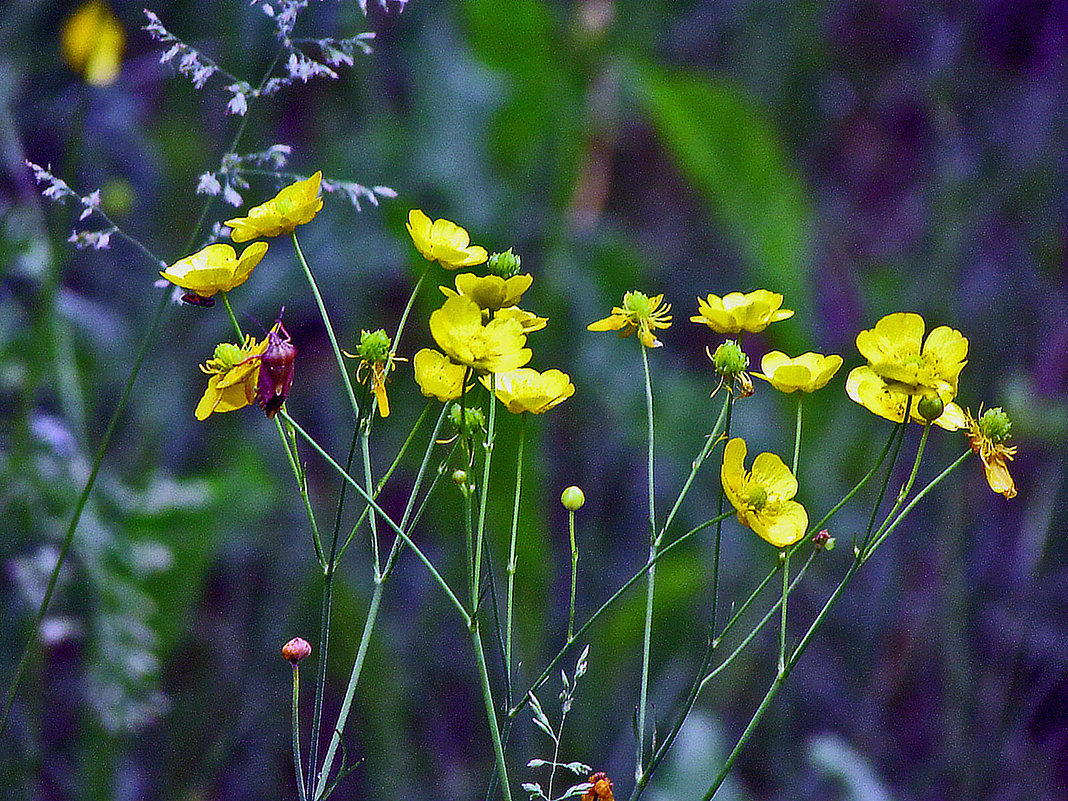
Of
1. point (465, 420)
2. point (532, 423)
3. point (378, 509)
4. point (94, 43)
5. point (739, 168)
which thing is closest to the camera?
point (378, 509)

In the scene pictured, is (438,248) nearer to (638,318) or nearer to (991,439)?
(638,318)

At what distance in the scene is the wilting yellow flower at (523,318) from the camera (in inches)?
24.5

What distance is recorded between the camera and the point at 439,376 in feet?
2.03

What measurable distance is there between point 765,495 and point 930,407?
11 centimetres

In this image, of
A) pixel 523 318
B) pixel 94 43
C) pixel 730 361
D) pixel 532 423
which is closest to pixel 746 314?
pixel 730 361

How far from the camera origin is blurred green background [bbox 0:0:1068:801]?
1425 millimetres

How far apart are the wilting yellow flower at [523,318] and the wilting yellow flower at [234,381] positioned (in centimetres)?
14

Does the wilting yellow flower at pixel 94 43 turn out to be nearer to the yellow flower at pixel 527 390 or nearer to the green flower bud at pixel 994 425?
the yellow flower at pixel 527 390

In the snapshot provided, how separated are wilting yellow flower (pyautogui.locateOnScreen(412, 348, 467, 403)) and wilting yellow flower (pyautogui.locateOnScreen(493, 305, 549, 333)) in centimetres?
4

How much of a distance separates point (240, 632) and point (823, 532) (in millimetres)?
1418

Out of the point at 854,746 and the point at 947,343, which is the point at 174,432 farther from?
the point at 947,343

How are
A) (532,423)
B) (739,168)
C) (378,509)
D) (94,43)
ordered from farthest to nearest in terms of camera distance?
(739,168), (532,423), (94,43), (378,509)

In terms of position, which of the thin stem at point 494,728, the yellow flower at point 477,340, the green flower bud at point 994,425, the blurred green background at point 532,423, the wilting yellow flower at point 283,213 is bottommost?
the blurred green background at point 532,423

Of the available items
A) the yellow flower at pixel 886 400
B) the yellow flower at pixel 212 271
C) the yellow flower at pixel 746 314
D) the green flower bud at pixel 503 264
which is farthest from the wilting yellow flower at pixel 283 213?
the yellow flower at pixel 886 400
